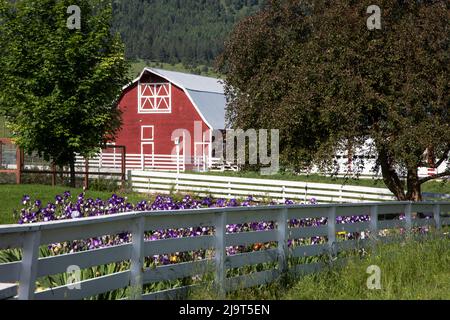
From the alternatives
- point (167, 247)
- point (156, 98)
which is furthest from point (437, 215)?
point (156, 98)

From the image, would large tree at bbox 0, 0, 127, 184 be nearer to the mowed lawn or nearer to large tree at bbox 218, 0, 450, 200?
the mowed lawn

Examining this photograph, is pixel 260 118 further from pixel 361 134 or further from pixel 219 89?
pixel 219 89

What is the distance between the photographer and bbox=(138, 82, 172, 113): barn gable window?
4966 centimetres

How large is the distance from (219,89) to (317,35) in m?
36.5

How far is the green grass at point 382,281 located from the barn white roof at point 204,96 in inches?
1430

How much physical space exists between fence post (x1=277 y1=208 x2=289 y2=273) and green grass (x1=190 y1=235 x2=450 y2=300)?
0.29m

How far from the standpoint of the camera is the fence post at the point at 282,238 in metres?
9.40

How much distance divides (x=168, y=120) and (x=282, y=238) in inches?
1594

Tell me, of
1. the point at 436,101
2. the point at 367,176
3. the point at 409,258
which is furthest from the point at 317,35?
the point at 367,176

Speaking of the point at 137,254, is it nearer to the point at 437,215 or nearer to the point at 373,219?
the point at 373,219

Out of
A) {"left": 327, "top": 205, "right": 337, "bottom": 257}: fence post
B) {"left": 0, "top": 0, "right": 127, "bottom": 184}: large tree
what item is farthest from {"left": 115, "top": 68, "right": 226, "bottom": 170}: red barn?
{"left": 327, "top": 205, "right": 337, "bottom": 257}: fence post

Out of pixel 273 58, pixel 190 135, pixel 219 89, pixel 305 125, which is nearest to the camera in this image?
pixel 305 125

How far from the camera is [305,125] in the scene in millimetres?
17906

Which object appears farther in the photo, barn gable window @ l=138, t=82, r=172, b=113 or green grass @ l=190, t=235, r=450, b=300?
barn gable window @ l=138, t=82, r=172, b=113
